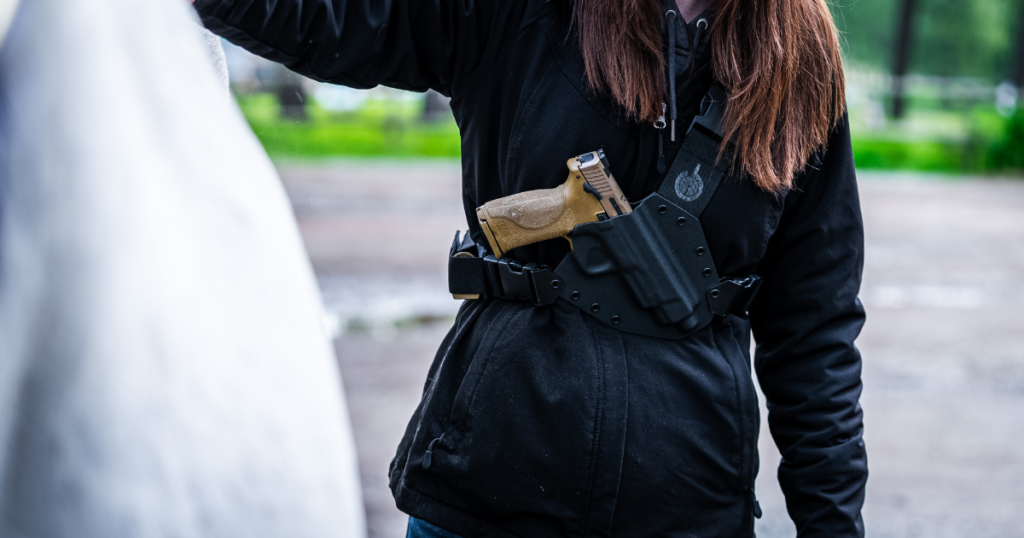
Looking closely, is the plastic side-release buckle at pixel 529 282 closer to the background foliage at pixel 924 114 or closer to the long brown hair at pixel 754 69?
the long brown hair at pixel 754 69

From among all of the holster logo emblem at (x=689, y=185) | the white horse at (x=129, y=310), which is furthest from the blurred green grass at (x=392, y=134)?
the white horse at (x=129, y=310)

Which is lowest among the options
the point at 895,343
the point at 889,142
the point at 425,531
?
the point at 889,142

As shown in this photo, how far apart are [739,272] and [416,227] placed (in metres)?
8.88

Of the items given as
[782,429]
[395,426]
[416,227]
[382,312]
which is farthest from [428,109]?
[782,429]

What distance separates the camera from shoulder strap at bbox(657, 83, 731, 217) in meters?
1.35

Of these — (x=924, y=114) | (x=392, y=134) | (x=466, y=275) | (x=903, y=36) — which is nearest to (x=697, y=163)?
(x=466, y=275)

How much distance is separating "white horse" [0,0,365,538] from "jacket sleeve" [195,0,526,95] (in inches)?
28.8

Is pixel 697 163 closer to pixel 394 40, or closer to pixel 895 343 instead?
pixel 394 40

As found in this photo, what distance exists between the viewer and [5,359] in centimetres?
41

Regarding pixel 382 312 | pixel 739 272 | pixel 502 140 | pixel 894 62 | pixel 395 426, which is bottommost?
pixel 894 62

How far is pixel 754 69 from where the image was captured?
1366 millimetres

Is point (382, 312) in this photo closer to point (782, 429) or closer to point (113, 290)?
point (782, 429)

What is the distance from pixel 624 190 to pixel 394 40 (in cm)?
40

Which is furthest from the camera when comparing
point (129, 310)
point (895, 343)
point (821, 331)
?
point (895, 343)
